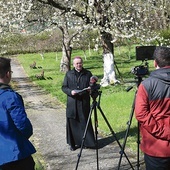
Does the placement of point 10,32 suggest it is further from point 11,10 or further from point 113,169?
point 113,169

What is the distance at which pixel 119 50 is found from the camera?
35.5 meters

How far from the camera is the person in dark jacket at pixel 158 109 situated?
4086 millimetres

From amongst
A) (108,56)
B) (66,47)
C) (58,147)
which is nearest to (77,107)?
(58,147)

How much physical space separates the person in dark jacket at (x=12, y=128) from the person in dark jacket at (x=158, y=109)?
122 cm

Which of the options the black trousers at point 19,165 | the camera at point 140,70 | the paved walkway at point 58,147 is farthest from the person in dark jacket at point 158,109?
the paved walkway at point 58,147

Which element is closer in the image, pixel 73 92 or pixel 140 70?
pixel 140 70

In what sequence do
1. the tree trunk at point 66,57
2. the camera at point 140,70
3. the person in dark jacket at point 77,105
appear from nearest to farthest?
the camera at point 140,70 → the person in dark jacket at point 77,105 → the tree trunk at point 66,57

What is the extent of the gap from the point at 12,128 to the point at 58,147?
4.41 meters

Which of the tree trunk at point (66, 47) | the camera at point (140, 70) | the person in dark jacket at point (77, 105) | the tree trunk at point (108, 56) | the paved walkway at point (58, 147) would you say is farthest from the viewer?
the tree trunk at point (66, 47)

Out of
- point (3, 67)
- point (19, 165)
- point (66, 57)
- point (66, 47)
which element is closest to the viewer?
point (3, 67)

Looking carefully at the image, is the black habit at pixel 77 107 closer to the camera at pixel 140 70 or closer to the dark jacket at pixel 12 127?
the camera at pixel 140 70

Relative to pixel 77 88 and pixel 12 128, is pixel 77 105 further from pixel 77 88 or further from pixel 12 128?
pixel 12 128

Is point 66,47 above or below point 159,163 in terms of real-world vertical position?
above

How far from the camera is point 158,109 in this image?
4.12 meters
